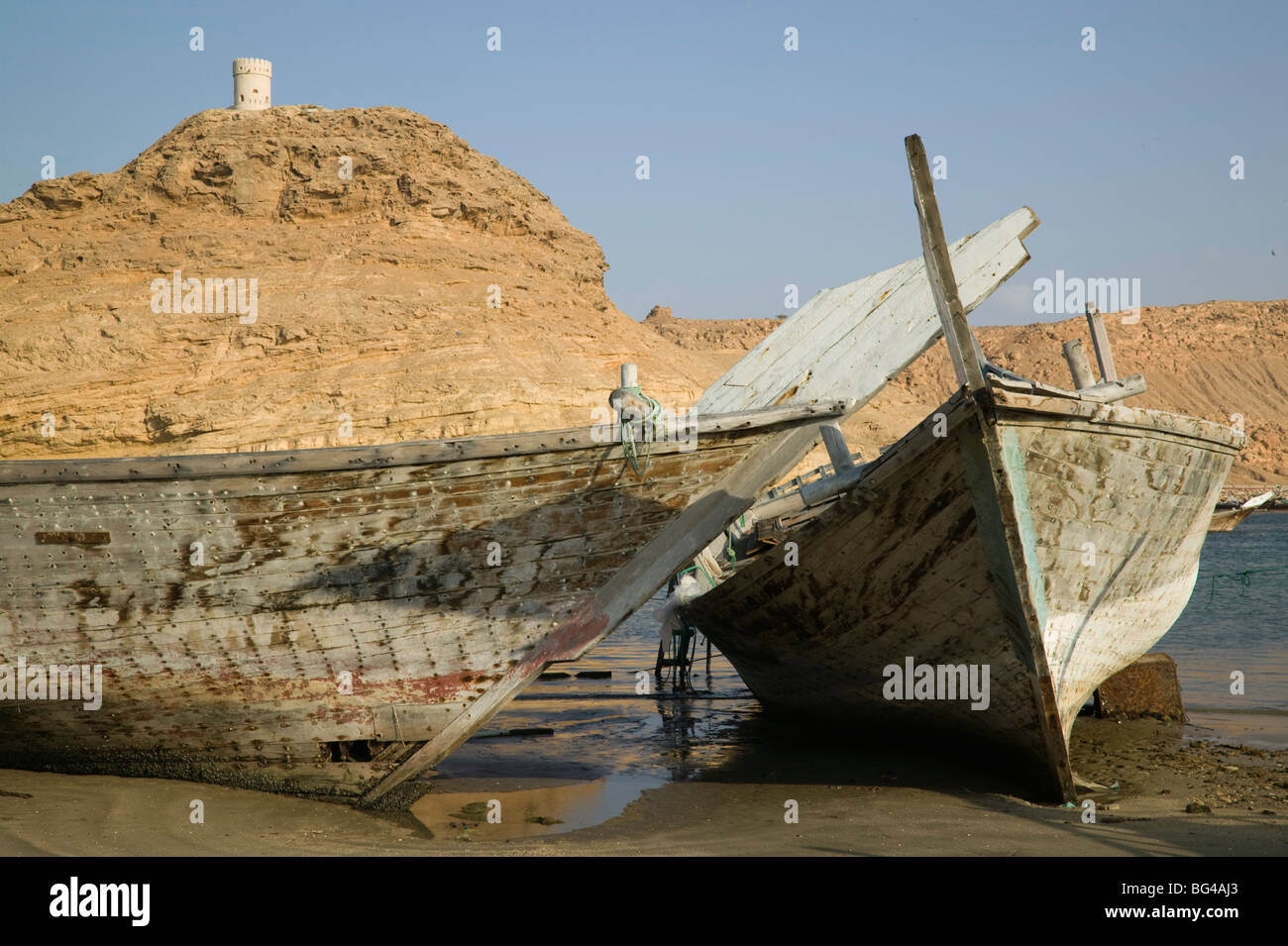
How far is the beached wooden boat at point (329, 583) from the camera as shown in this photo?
5.95 meters

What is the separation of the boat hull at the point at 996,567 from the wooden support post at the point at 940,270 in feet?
0.79

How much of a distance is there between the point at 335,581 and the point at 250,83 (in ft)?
196

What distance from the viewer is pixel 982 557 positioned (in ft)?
20.7

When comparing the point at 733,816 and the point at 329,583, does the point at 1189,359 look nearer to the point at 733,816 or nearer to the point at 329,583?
the point at 733,816

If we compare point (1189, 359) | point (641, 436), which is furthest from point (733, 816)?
point (1189, 359)

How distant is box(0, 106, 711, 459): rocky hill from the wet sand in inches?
1115

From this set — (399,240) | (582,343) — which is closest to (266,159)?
(399,240)

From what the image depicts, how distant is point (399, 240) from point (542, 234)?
7481 mm

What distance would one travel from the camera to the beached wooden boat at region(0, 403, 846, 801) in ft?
19.5

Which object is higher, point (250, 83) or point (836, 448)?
point (250, 83)

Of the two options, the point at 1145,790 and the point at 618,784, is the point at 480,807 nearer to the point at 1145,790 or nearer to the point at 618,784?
the point at 618,784
